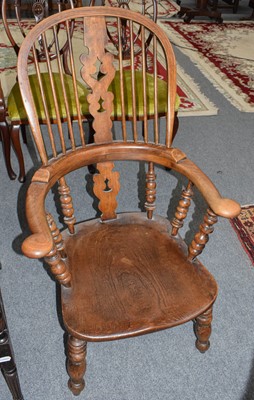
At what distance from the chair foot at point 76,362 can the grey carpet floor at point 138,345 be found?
7 centimetres

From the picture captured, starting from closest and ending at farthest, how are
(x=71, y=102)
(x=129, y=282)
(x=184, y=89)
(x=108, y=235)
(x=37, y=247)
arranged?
(x=37, y=247), (x=129, y=282), (x=108, y=235), (x=71, y=102), (x=184, y=89)

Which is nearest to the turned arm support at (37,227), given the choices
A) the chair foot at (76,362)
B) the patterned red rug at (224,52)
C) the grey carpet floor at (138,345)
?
the chair foot at (76,362)

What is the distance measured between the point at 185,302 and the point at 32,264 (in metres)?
0.93

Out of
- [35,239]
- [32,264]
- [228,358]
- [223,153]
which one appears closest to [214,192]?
[35,239]

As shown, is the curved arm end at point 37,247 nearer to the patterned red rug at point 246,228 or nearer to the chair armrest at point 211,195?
the chair armrest at point 211,195

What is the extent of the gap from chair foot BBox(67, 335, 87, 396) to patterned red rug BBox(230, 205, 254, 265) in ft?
3.31

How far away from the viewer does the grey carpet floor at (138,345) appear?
1.39 meters

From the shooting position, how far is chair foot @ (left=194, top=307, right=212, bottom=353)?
130 centimetres

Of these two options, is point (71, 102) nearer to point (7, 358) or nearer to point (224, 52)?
point (7, 358)

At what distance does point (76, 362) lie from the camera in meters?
1.20

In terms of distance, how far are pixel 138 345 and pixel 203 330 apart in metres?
0.29

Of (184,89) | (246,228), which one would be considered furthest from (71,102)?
(184,89)

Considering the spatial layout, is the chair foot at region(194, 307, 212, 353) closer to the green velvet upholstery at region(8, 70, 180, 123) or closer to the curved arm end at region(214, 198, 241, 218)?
the curved arm end at region(214, 198, 241, 218)

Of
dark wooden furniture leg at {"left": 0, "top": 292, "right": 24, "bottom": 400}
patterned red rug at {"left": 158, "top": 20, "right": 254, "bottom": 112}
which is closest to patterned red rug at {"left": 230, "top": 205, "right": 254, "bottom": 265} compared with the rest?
dark wooden furniture leg at {"left": 0, "top": 292, "right": 24, "bottom": 400}
